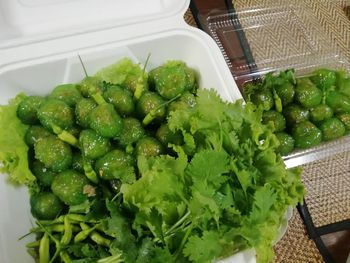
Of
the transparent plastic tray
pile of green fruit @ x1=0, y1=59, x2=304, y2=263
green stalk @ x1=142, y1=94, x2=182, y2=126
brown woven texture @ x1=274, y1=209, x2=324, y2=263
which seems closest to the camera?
pile of green fruit @ x1=0, y1=59, x2=304, y2=263

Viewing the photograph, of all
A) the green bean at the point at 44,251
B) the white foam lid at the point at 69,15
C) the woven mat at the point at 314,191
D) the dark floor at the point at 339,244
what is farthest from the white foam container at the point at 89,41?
the dark floor at the point at 339,244

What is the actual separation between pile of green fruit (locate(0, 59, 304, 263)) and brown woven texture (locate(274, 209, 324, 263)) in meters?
0.37

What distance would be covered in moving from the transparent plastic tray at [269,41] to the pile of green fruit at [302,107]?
13 centimetres

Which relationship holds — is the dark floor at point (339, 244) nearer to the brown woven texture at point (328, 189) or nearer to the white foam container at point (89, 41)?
the brown woven texture at point (328, 189)

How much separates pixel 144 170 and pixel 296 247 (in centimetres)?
61

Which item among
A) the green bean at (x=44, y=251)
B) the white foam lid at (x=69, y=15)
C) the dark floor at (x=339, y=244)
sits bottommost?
the dark floor at (x=339, y=244)

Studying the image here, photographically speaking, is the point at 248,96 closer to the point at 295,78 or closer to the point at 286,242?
the point at 295,78

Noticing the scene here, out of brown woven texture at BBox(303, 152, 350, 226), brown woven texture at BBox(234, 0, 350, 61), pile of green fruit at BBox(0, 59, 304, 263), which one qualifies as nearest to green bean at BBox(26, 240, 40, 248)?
pile of green fruit at BBox(0, 59, 304, 263)

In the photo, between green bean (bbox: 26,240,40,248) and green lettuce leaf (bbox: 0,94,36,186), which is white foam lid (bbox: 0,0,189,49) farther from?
green bean (bbox: 26,240,40,248)

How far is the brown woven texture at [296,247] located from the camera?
3.71ft

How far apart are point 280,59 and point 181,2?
48 centimetres

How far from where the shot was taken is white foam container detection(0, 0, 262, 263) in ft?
3.19

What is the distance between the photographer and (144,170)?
30.1 inches

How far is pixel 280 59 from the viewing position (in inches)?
55.5
